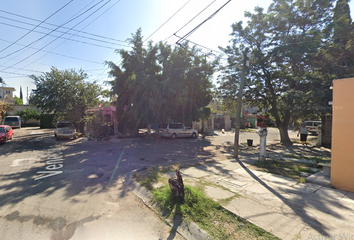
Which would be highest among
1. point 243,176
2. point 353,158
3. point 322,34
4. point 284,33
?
point 284,33

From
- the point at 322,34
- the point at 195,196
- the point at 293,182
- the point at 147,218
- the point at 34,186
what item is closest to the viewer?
the point at 147,218

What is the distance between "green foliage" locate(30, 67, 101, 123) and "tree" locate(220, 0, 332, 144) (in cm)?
1364

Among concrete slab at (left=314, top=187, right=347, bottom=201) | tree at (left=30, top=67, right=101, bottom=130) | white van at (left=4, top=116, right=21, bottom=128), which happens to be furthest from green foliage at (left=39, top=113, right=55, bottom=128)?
concrete slab at (left=314, top=187, right=347, bottom=201)

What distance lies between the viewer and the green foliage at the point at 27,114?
3012cm

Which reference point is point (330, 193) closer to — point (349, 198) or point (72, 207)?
point (349, 198)

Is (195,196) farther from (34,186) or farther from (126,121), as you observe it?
(126,121)

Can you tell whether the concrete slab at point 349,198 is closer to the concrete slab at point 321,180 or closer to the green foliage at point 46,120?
the concrete slab at point 321,180

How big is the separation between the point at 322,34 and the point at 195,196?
1364 cm

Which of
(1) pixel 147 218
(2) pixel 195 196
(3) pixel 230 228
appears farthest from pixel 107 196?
(3) pixel 230 228

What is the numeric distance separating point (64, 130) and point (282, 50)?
61.2ft

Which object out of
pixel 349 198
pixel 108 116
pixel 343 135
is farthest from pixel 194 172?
pixel 108 116

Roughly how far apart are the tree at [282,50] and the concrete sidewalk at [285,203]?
281 inches

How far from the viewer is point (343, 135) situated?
4895 millimetres

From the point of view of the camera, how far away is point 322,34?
11398 mm
